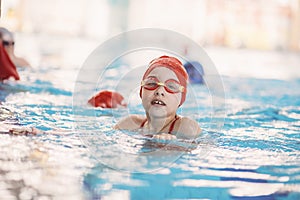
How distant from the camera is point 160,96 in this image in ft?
7.61

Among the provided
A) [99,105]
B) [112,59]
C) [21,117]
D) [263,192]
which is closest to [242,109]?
[99,105]

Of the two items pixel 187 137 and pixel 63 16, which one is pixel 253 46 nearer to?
pixel 63 16

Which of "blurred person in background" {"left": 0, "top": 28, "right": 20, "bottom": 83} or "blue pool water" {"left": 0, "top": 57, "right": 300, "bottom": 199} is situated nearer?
"blue pool water" {"left": 0, "top": 57, "right": 300, "bottom": 199}

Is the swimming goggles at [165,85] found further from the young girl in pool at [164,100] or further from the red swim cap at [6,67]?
the red swim cap at [6,67]

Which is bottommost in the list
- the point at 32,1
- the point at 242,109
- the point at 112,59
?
the point at 242,109

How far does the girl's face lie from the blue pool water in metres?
0.16

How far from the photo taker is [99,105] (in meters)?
3.36

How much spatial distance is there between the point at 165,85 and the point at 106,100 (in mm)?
1169

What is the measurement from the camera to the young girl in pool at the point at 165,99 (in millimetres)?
2340

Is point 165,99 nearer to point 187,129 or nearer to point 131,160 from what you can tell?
point 187,129

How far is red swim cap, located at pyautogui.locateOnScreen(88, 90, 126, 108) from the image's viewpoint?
338cm

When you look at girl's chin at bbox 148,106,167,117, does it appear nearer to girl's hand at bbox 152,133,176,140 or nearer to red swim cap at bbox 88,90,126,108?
girl's hand at bbox 152,133,176,140

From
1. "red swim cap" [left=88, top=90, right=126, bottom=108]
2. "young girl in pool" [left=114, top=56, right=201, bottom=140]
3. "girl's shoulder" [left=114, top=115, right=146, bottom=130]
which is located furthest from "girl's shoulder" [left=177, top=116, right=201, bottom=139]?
"red swim cap" [left=88, top=90, right=126, bottom=108]

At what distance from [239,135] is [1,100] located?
1504 millimetres
